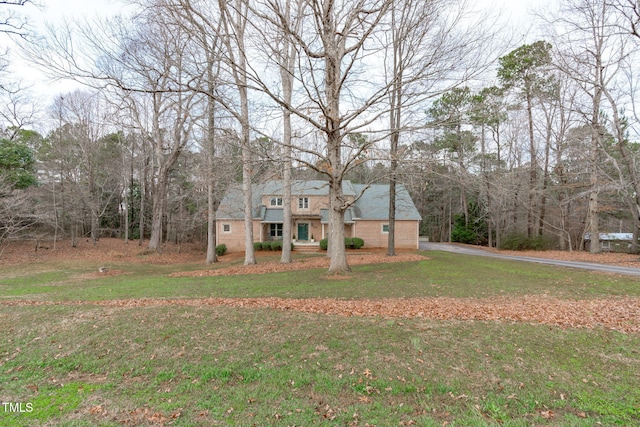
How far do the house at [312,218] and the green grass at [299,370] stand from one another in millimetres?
19255

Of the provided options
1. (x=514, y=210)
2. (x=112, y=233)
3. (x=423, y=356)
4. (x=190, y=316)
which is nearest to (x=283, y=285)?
(x=190, y=316)

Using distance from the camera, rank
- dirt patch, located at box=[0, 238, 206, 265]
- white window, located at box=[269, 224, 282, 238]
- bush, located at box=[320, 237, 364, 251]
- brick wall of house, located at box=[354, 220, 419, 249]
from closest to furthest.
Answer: dirt patch, located at box=[0, 238, 206, 265]
bush, located at box=[320, 237, 364, 251]
brick wall of house, located at box=[354, 220, 419, 249]
white window, located at box=[269, 224, 282, 238]

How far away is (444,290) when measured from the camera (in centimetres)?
918

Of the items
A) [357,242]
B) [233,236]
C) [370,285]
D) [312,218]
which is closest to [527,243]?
[357,242]

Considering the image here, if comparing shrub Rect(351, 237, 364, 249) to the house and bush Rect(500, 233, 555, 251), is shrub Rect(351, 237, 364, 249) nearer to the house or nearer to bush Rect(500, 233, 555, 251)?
the house

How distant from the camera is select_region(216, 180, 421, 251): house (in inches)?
1005

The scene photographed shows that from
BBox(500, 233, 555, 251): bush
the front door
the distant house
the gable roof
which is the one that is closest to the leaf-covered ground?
the gable roof

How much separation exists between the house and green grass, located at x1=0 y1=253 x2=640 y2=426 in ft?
63.2

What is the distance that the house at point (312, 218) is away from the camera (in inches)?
1005

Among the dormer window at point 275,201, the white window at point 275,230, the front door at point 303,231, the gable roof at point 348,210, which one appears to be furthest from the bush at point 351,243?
the dormer window at point 275,201

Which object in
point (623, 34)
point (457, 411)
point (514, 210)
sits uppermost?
point (623, 34)

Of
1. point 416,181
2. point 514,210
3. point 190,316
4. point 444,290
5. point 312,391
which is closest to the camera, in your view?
point 312,391

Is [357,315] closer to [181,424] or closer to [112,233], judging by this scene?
[181,424]

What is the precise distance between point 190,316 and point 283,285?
4455 mm
